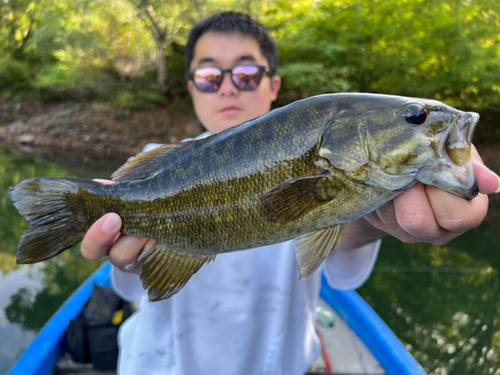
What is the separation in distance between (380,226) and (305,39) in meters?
13.7

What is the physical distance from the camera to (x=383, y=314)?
5379 mm

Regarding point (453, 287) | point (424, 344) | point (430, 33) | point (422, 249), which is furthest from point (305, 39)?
point (424, 344)

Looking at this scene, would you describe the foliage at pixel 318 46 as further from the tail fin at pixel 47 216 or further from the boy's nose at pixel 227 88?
the tail fin at pixel 47 216

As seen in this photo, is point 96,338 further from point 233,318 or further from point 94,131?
point 94,131

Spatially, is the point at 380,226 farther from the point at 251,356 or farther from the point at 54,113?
the point at 54,113

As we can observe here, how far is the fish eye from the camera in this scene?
4.89 ft

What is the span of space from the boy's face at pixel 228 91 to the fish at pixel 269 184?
43.1 inches

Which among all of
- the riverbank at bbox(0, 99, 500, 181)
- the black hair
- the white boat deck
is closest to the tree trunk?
the riverbank at bbox(0, 99, 500, 181)

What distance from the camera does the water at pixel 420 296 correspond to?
4.62m

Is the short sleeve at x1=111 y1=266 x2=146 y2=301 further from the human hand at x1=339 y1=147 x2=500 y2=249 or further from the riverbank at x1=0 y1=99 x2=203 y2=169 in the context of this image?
the riverbank at x1=0 y1=99 x2=203 y2=169

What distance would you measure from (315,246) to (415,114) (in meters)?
0.65

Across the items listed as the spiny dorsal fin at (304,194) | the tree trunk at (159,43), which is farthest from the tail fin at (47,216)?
the tree trunk at (159,43)

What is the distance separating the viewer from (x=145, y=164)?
1.96m

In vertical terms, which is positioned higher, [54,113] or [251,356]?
[251,356]
